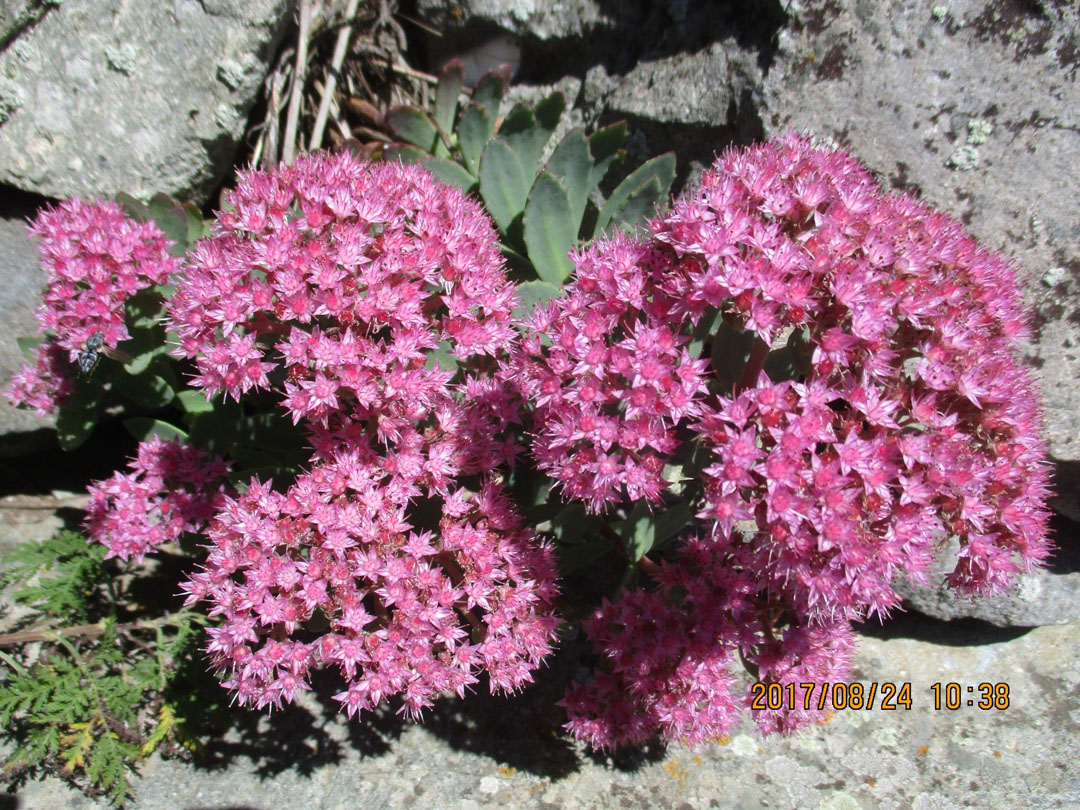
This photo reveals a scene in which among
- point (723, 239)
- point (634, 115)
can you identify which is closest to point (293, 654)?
point (723, 239)

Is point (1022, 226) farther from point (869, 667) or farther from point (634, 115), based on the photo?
point (869, 667)

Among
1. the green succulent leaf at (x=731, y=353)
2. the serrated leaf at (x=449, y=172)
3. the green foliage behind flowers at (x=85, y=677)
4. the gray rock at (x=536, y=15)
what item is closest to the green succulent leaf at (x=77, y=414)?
the green foliage behind flowers at (x=85, y=677)

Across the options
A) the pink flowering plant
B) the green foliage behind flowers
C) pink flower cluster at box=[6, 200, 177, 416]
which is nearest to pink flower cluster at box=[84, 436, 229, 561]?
the pink flowering plant

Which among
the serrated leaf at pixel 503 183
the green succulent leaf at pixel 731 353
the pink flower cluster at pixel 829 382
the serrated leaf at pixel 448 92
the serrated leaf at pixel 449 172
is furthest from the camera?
the serrated leaf at pixel 448 92

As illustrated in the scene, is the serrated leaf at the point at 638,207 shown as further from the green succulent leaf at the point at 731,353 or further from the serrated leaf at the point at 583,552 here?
the serrated leaf at the point at 583,552

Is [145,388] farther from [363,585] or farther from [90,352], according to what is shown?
[363,585]

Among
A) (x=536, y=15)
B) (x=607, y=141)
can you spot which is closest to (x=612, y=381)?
(x=607, y=141)

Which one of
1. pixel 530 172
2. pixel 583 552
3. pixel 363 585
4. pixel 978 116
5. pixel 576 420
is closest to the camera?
pixel 576 420

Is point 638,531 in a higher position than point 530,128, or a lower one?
lower
